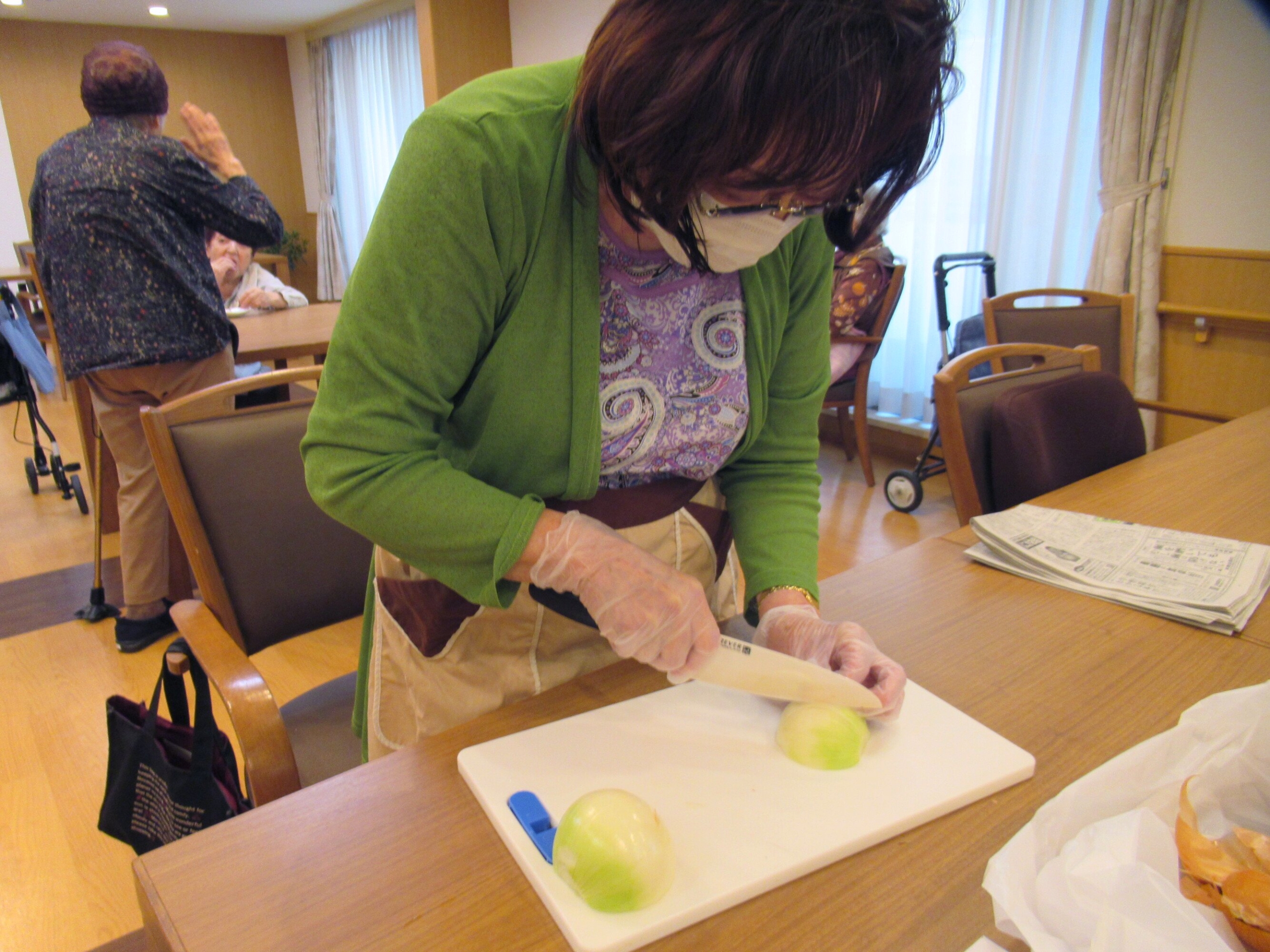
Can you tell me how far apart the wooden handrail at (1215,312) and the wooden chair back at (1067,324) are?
798mm

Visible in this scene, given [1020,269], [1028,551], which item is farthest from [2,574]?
[1020,269]

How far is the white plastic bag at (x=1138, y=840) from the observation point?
0.45 m

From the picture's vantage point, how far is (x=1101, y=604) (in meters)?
0.97

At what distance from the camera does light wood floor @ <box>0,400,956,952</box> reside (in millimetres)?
1446

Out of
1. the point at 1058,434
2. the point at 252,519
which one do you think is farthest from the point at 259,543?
the point at 1058,434

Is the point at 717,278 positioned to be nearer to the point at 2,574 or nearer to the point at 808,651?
the point at 808,651

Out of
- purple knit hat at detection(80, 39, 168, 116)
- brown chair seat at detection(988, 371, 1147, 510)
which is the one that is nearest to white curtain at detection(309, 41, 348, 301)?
purple knit hat at detection(80, 39, 168, 116)

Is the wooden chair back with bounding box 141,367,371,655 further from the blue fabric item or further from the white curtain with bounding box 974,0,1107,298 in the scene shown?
the white curtain with bounding box 974,0,1107,298

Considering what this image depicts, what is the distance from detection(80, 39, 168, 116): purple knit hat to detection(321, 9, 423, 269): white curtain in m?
4.04

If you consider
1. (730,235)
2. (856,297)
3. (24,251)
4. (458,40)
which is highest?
(458,40)

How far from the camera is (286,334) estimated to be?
2.71 m

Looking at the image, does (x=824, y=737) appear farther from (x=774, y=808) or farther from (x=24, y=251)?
(x=24, y=251)

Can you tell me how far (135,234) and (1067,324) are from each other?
2.49m

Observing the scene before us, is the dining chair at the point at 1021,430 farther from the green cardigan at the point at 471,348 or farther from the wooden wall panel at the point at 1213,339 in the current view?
the wooden wall panel at the point at 1213,339
